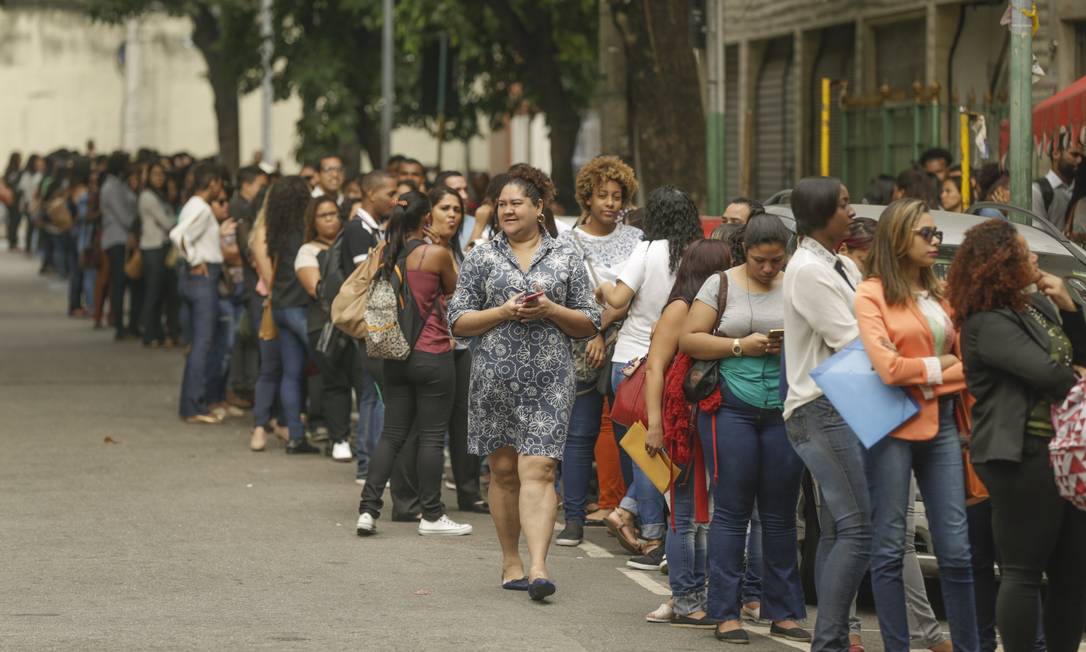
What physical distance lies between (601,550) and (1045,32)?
31.9 ft

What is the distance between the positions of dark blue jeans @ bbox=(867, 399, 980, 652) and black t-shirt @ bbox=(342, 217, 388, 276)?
229 inches

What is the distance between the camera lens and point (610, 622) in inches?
336

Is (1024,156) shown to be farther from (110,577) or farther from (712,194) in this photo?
(712,194)

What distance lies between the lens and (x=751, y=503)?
26.8ft

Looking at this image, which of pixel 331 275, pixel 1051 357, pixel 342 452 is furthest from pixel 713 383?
pixel 342 452

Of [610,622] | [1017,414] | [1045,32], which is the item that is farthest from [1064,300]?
[1045,32]

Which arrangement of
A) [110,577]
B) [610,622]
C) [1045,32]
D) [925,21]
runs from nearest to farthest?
[610,622] → [110,577] → [1045,32] → [925,21]

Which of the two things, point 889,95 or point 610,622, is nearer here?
point 610,622

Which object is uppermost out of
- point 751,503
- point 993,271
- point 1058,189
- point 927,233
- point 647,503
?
point 1058,189

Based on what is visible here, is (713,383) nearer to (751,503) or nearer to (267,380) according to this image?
(751,503)

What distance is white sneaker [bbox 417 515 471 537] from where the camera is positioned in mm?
10734

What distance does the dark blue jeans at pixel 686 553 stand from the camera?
847 centimetres

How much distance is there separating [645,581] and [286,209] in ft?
16.0

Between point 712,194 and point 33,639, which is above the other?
point 712,194
